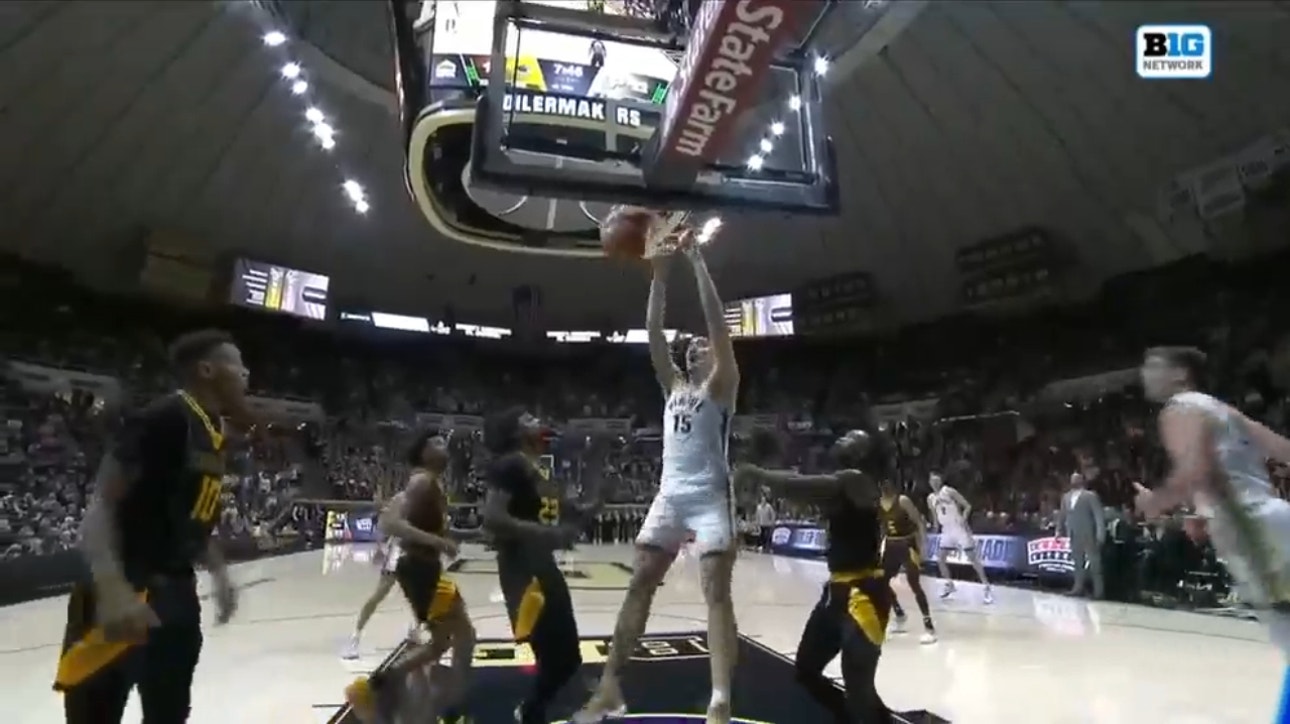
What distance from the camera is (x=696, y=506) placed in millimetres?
3598

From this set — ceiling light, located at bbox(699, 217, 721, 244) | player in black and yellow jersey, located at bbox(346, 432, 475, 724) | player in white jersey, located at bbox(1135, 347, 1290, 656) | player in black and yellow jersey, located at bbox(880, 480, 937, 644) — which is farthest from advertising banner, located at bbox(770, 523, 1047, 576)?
player in white jersey, located at bbox(1135, 347, 1290, 656)

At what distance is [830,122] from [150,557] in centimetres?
2033

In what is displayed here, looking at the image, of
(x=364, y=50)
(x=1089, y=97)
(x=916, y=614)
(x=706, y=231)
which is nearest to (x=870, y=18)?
(x=1089, y=97)

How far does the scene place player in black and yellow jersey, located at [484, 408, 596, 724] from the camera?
4.03 m

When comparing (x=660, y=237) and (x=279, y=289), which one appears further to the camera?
(x=279, y=289)

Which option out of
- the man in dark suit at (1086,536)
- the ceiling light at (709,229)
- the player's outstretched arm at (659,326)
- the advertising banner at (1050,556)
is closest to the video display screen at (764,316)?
the advertising banner at (1050,556)

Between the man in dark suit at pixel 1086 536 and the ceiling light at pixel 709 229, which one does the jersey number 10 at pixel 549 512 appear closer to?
the ceiling light at pixel 709 229

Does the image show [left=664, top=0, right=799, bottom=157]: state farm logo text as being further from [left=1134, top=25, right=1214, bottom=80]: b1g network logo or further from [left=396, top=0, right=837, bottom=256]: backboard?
[left=1134, top=25, right=1214, bottom=80]: b1g network logo

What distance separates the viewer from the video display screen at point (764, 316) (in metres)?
30.1

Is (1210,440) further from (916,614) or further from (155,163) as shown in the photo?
(155,163)

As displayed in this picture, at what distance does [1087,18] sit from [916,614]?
11801 millimetres

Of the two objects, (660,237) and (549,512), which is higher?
(660,237)

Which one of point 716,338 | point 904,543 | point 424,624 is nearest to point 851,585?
point 716,338

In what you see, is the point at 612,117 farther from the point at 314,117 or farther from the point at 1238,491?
the point at 314,117
